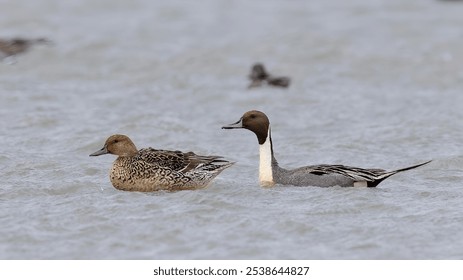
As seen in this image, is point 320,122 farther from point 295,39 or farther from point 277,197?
point 295,39

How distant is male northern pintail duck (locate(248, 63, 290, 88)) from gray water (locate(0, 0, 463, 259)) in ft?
0.63

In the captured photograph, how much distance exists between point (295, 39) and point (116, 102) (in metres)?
6.09

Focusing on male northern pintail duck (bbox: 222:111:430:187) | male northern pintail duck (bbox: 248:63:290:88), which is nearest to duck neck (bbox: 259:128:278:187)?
male northern pintail duck (bbox: 222:111:430:187)

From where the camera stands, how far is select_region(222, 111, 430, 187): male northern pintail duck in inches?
468

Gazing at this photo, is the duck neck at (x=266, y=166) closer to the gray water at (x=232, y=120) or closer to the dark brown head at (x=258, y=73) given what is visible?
the gray water at (x=232, y=120)

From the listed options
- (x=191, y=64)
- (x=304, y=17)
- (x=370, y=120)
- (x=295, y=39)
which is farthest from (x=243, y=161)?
(x=304, y=17)

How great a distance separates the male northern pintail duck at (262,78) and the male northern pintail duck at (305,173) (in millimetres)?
6896

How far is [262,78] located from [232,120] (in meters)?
2.45

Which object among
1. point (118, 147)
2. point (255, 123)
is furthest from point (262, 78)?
point (118, 147)

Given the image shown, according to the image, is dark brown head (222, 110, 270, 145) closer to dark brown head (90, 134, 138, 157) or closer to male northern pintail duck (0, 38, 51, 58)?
dark brown head (90, 134, 138, 157)

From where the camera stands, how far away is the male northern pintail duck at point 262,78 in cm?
1906

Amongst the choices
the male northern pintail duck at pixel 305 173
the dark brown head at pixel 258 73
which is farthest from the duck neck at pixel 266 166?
the dark brown head at pixel 258 73

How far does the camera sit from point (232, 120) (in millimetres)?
16938

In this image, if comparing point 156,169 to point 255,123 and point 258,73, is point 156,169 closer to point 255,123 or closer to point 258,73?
point 255,123
